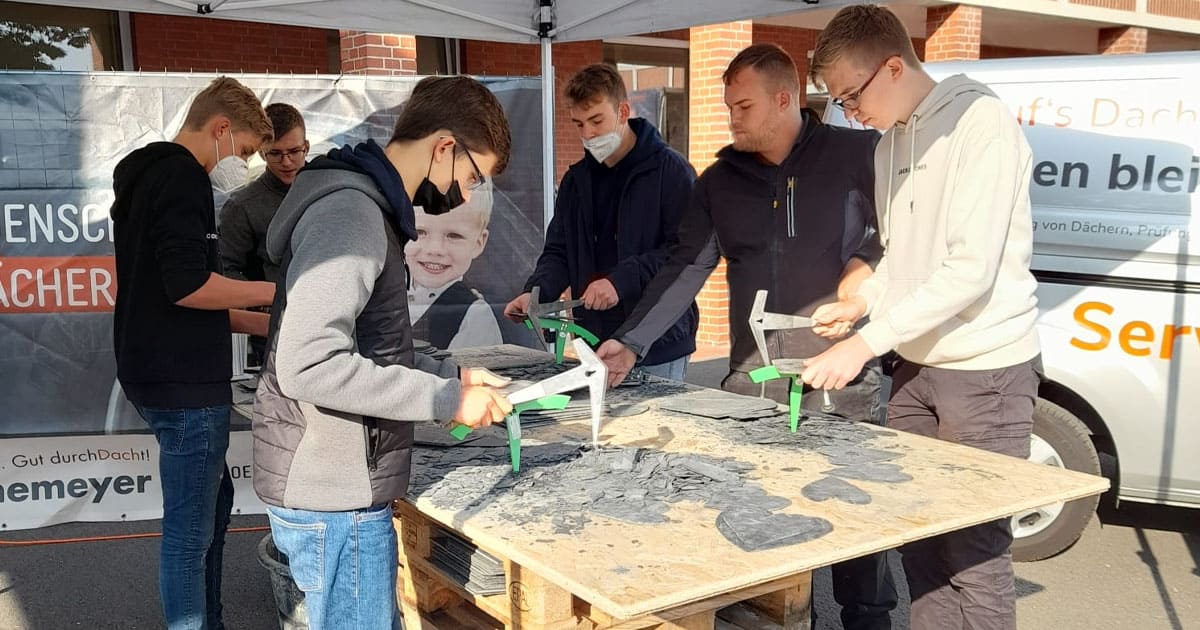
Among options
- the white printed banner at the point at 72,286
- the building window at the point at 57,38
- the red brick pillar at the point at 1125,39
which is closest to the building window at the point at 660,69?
the building window at the point at 57,38

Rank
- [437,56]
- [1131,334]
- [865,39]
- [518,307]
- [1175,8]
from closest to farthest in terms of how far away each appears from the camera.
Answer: [865,39], [518,307], [1131,334], [437,56], [1175,8]

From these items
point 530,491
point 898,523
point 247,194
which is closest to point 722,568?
point 898,523

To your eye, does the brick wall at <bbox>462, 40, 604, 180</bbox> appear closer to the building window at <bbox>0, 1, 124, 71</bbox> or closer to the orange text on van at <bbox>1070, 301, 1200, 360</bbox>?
the building window at <bbox>0, 1, 124, 71</bbox>

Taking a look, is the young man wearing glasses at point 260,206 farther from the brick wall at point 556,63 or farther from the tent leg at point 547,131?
the brick wall at point 556,63

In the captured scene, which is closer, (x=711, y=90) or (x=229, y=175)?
(x=229, y=175)

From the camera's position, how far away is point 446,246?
18.0 ft

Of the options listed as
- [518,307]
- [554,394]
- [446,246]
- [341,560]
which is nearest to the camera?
[341,560]

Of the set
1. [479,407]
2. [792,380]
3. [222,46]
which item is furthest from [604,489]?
[222,46]

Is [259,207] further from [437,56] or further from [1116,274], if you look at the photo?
[437,56]

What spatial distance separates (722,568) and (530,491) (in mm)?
667

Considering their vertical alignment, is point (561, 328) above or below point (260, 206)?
below

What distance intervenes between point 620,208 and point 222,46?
6.17 meters

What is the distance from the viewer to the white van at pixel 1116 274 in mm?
4180

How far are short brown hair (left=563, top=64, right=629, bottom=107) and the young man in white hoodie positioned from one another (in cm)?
131
